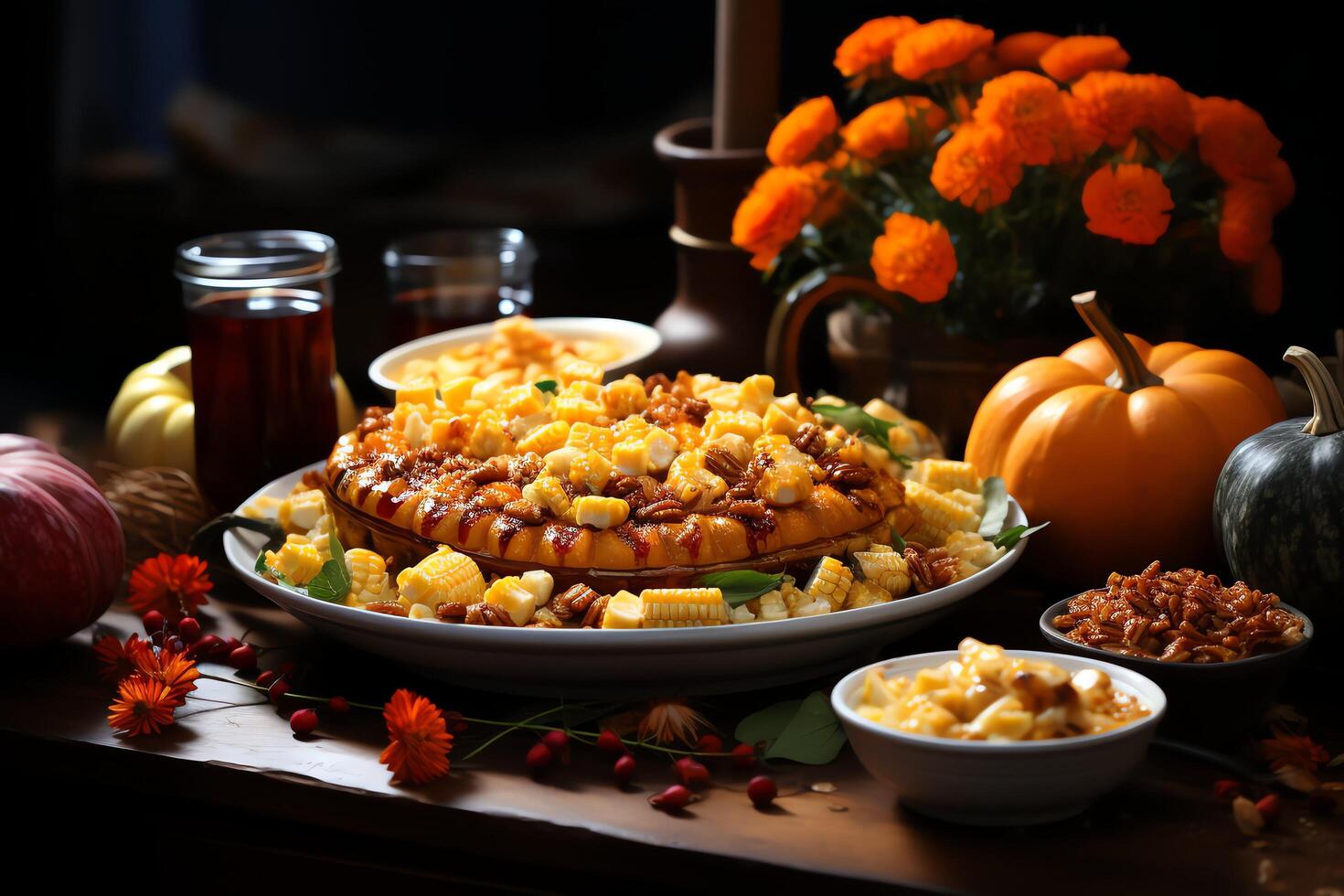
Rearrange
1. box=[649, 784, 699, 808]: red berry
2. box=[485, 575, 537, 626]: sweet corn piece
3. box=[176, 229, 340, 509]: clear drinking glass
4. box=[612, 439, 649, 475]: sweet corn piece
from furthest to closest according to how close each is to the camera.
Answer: box=[176, 229, 340, 509]: clear drinking glass, box=[612, 439, 649, 475]: sweet corn piece, box=[485, 575, 537, 626]: sweet corn piece, box=[649, 784, 699, 808]: red berry

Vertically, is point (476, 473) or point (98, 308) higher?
point (476, 473)

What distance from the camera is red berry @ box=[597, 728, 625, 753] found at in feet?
3.58

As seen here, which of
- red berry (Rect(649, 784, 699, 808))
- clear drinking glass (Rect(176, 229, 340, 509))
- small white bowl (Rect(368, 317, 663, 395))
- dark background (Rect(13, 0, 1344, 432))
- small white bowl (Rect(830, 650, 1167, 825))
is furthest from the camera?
dark background (Rect(13, 0, 1344, 432))

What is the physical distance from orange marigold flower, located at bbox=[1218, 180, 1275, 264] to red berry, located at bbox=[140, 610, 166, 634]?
3.77 ft

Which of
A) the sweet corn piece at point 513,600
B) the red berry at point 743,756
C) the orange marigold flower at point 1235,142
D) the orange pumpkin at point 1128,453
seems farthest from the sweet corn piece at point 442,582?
the orange marigold flower at point 1235,142

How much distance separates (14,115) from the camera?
261cm

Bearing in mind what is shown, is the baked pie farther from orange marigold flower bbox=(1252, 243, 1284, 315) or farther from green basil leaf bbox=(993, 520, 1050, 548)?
orange marigold flower bbox=(1252, 243, 1284, 315)

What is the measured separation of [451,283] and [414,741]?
1.02 m

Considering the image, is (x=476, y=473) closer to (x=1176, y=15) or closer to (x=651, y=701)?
(x=651, y=701)

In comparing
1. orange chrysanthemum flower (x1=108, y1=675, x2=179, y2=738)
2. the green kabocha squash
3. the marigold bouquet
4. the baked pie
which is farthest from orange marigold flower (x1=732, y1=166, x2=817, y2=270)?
orange chrysanthemum flower (x1=108, y1=675, x2=179, y2=738)

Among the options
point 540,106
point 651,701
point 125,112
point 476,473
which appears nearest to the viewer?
point 651,701

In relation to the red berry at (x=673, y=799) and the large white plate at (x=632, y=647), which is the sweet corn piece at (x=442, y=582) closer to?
the large white plate at (x=632, y=647)

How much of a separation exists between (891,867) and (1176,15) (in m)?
1.31

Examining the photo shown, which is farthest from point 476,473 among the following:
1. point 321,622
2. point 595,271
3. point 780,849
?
point 595,271
